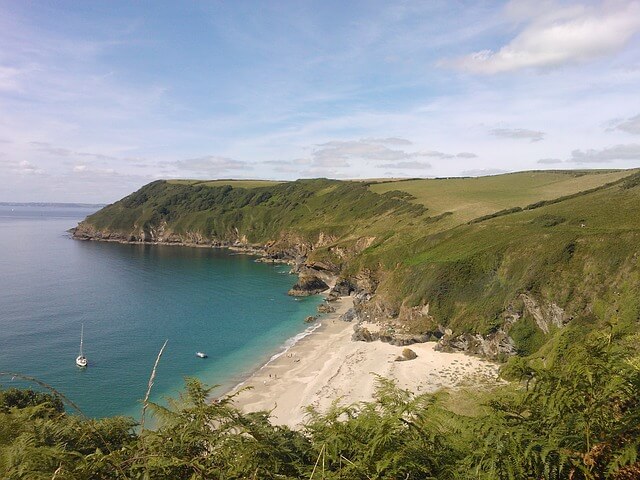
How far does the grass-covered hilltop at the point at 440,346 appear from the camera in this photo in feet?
20.7

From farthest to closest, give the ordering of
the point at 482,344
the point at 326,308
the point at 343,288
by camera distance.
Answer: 1. the point at 343,288
2. the point at 326,308
3. the point at 482,344

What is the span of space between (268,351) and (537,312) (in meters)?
37.0

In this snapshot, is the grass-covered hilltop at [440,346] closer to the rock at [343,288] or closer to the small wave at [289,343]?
the rock at [343,288]

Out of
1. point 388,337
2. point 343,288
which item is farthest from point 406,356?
point 343,288

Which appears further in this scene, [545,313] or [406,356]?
[406,356]

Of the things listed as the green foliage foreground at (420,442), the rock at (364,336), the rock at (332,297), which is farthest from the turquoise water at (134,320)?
the green foliage foreground at (420,442)

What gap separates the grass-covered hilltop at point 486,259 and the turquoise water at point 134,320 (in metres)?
16.3

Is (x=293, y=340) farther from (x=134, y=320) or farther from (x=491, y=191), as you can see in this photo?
(x=491, y=191)

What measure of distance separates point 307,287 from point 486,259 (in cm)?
4566

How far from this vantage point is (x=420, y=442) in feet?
24.4

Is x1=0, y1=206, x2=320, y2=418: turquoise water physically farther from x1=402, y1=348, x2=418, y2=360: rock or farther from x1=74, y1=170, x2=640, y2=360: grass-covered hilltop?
x1=402, y1=348, x2=418, y2=360: rock

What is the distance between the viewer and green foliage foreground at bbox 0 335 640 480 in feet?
19.7

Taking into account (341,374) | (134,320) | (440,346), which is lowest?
(341,374)

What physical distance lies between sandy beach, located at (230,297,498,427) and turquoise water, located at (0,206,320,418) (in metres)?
4.79
